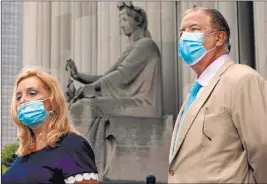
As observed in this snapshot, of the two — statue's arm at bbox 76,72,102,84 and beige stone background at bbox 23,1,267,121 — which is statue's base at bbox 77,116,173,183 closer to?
statue's arm at bbox 76,72,102,84

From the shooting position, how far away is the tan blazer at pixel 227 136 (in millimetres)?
3197

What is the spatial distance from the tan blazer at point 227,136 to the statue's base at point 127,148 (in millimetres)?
8882

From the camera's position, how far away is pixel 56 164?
3.75 m

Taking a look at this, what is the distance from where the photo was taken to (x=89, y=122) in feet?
41.1

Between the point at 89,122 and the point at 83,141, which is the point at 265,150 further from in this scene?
the point at 89,122

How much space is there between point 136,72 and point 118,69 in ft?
1.35

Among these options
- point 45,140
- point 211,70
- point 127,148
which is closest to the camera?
point 211,70

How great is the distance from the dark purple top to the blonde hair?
0.07m

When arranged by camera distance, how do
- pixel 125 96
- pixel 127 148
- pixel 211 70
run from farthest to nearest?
pixel 125 96 → pixel 127 148 → pixel 211 70

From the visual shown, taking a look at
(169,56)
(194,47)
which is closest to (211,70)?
(194,47)

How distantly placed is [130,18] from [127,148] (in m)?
2.80

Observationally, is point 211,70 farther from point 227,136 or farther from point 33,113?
point 33,113

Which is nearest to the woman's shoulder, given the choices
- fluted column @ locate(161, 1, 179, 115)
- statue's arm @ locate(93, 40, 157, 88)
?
statue's arm @ locate(93, 40, 157, 88)

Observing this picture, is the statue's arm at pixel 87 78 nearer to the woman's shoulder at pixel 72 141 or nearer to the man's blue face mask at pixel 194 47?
the woman's shoulder at pixel 72 141
